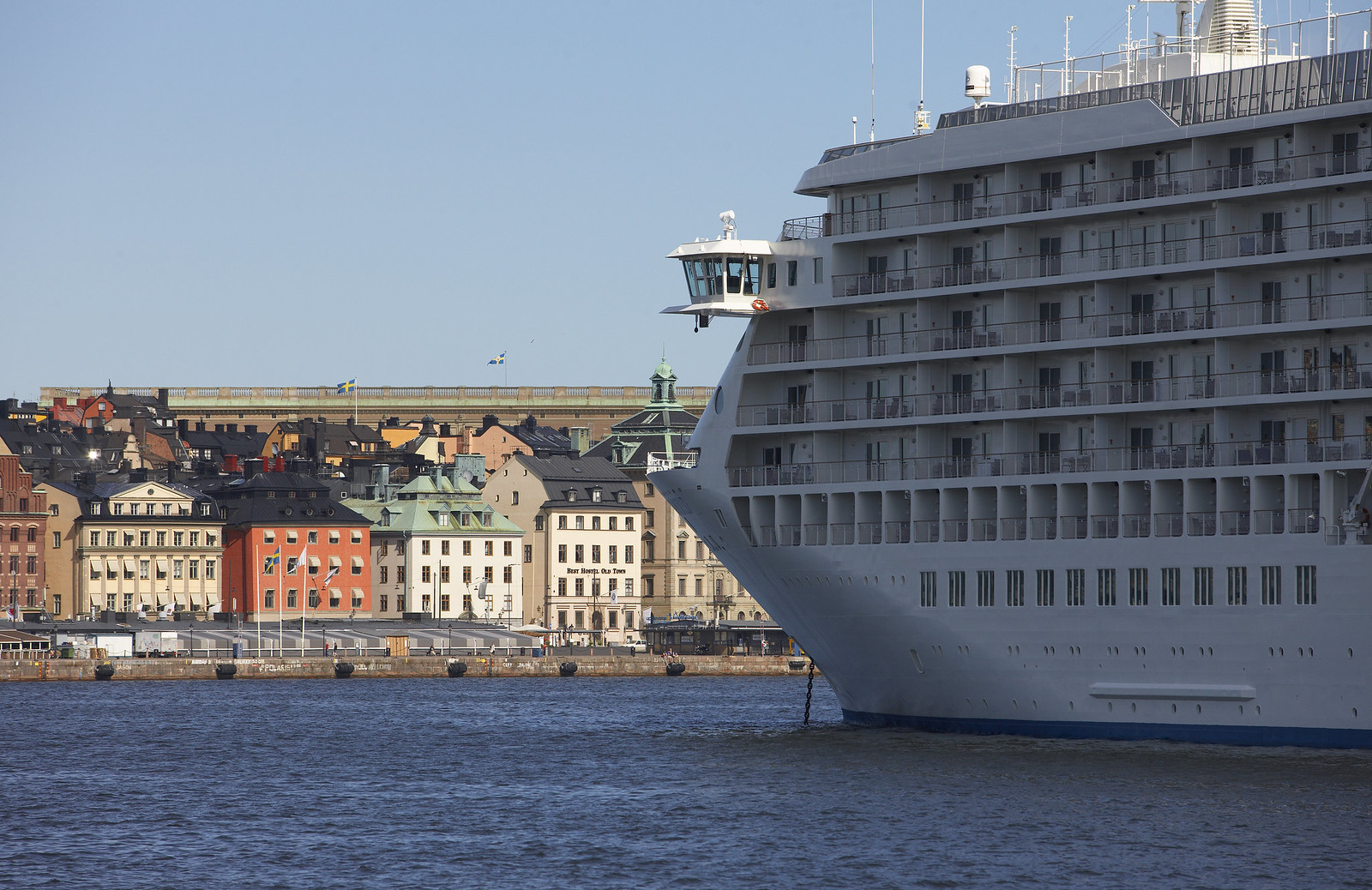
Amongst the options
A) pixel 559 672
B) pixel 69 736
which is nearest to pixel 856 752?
pixel 69 736

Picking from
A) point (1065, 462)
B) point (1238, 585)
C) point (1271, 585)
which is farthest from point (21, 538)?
point (1271, 585)

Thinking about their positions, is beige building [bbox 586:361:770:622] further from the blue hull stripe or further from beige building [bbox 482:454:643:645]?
the blue hull stripe

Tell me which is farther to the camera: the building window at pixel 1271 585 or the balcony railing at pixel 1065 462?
the balcony railing at pixel 1065 462

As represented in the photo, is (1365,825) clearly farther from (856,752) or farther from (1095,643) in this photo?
(856,752)

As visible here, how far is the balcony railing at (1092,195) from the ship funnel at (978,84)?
3.18 metres

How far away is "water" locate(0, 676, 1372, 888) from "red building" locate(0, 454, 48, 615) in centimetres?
7982

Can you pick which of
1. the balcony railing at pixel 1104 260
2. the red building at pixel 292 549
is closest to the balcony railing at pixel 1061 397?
the balcony railing at pixel 1104 260

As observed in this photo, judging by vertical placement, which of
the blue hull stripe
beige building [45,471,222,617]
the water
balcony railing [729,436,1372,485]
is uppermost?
balcony railing [729,436,1372,485]

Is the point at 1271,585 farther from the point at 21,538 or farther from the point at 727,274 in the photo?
the point at 21,538

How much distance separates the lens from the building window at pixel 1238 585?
53406 millimetres

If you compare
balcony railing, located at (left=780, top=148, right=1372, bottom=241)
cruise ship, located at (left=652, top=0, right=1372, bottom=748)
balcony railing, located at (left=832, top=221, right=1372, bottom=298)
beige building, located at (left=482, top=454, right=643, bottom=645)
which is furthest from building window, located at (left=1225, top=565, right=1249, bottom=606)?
beige building, located at (left=482, top=454, right=643, bottom=645)

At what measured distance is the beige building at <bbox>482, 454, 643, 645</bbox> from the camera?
170 metres

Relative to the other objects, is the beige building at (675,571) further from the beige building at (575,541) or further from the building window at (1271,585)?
the building window at (1271,585)

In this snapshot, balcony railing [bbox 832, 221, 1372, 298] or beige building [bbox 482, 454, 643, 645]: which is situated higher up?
balcony railing [bbox 832, 221, 1372, 298]
